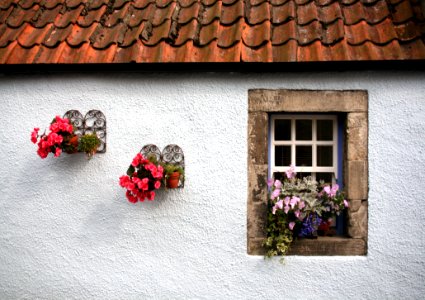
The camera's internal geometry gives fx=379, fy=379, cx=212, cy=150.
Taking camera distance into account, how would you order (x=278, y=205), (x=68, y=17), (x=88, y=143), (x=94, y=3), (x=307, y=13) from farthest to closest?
(x=94, y=3) → (x=68, y=17) → (x=307, y=13) → (x=88, y=143) → (x=278, y=205)

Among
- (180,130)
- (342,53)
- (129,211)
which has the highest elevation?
(342,53)

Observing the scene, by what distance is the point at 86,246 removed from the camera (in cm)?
376

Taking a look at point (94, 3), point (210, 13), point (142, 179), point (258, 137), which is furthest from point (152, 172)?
point (94, 3)

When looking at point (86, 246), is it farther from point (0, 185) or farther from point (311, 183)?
point (311, 183)

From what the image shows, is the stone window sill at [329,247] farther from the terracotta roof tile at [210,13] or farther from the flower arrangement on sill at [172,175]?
the terracotta roof tile at [210,13]

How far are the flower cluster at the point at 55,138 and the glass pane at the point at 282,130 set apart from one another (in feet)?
6.56

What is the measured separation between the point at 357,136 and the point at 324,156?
0.41 metres

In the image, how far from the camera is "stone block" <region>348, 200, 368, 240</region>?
141 inches

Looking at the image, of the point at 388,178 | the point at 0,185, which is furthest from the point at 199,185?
the point at 0,185

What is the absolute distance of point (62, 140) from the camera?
138 inches

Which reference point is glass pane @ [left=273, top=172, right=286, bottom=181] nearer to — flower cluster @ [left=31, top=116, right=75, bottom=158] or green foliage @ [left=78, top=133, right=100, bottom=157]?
green foliage @ [left=78, top=133, right=100, bottom=157]

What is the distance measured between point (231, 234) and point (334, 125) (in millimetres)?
1485

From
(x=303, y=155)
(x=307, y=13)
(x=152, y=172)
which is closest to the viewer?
(x=152, y=172)

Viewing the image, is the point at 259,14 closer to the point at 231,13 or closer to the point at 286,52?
the point at 231,13
